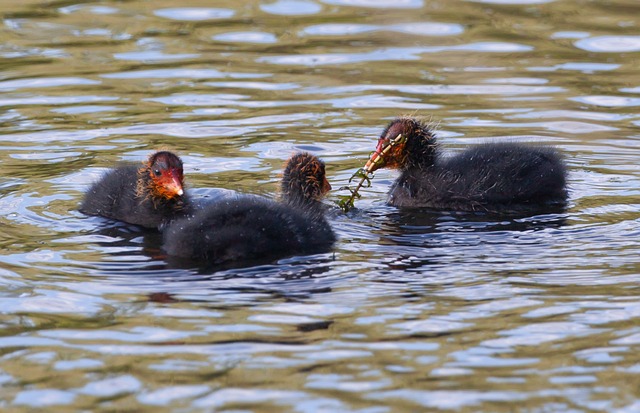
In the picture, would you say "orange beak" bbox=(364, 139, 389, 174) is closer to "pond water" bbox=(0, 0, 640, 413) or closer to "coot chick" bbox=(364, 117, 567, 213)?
"coot chick" bbox=(364, 117, 567, 213)

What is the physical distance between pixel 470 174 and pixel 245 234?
2.59m

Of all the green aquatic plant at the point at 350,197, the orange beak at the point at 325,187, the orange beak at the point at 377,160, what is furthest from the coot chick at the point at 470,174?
the orange beak at the point at 325,187

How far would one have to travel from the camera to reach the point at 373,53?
15508 mm

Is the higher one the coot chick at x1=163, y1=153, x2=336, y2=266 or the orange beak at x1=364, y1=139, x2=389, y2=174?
the orange beak at x1=364, y1=139, x2=389, y2=174

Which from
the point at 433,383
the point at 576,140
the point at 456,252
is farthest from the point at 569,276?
the point at 576,140

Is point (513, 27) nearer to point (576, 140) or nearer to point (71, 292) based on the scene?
point (576, 140)

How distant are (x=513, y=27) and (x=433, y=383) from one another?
1125cm

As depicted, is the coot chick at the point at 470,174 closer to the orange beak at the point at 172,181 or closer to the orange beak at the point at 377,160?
the orange beak at the point at 377,160

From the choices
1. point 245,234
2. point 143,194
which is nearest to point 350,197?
point 143,194

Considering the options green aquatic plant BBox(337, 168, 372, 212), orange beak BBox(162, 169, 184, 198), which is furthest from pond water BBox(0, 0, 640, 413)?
orange beak BBox(162, 169, 184, 198)

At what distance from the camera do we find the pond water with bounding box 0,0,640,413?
598cm

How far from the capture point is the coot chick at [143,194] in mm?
9008

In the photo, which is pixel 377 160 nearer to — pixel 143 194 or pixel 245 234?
pixel 143 194

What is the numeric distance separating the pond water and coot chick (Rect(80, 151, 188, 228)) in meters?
0.19
